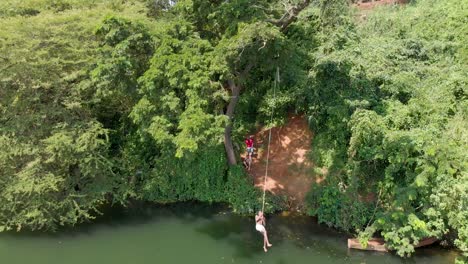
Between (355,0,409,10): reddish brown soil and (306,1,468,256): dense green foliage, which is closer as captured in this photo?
(306,1,468,256): dense green foliage

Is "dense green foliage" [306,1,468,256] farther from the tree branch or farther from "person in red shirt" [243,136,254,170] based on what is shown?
"person in red shirt" [243,136,254,170]

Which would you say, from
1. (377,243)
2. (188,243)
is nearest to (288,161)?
(377,243)

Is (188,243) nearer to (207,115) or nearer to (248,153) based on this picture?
(207,115)

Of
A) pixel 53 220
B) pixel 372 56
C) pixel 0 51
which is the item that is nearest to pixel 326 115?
pixel 372 56

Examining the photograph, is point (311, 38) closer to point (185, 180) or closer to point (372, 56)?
point (372, 56)

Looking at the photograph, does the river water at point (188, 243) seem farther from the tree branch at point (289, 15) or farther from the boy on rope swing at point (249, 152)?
the tree branch at point (289, 15)

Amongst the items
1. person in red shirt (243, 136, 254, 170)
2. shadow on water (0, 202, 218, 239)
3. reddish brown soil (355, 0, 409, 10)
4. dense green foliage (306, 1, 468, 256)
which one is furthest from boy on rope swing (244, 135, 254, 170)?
reddish brown soil (355, 0, 409, 10)
